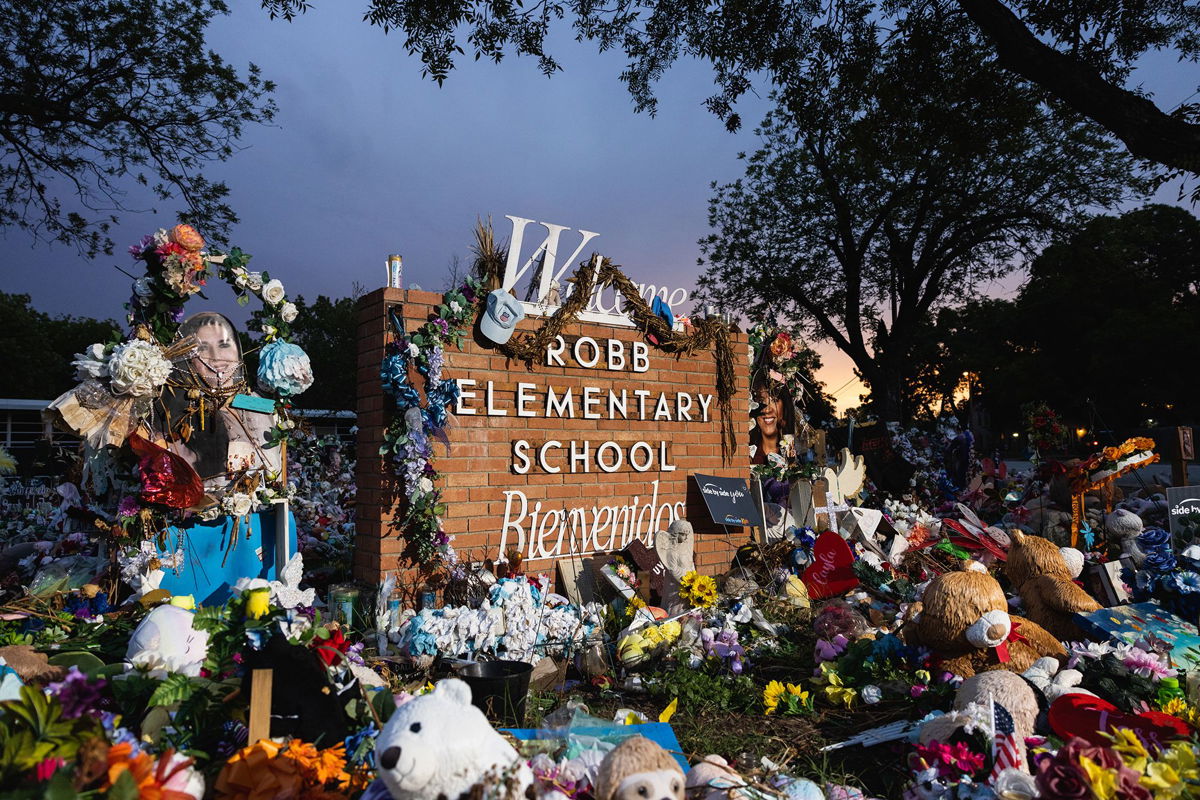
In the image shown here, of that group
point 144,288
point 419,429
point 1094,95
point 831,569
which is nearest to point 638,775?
point 419,429

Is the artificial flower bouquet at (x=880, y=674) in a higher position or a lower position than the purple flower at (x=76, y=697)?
lower

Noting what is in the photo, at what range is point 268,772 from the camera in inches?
74.2

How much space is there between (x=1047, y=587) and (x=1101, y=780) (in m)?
2.47

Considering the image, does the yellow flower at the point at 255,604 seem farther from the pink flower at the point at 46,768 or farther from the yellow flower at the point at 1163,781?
the yellow flower at the point at 1163,781

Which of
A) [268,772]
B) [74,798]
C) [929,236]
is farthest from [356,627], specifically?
[929,236]

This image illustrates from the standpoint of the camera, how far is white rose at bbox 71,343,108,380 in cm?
374

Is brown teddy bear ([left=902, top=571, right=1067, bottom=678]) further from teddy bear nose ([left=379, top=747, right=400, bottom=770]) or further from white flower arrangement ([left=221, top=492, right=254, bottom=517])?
white flower arrangement ([left=221, top=492, right=254, bottom=517])

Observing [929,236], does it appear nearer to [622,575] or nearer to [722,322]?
[722,322]

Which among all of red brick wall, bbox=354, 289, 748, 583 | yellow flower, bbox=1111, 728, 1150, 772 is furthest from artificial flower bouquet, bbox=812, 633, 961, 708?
red brick wall, bbox=354, 289, 748, 583

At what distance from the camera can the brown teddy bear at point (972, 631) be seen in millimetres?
3336

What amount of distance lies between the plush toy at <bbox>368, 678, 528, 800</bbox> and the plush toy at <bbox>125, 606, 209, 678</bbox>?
1129mm

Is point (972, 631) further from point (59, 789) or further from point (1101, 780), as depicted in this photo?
point (59, 789)

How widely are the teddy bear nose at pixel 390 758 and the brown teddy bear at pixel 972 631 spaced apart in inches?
107

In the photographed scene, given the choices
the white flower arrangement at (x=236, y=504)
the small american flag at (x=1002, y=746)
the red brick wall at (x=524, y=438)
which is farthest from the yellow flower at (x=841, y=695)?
the white flower arrangement at (x=236, y=504)
